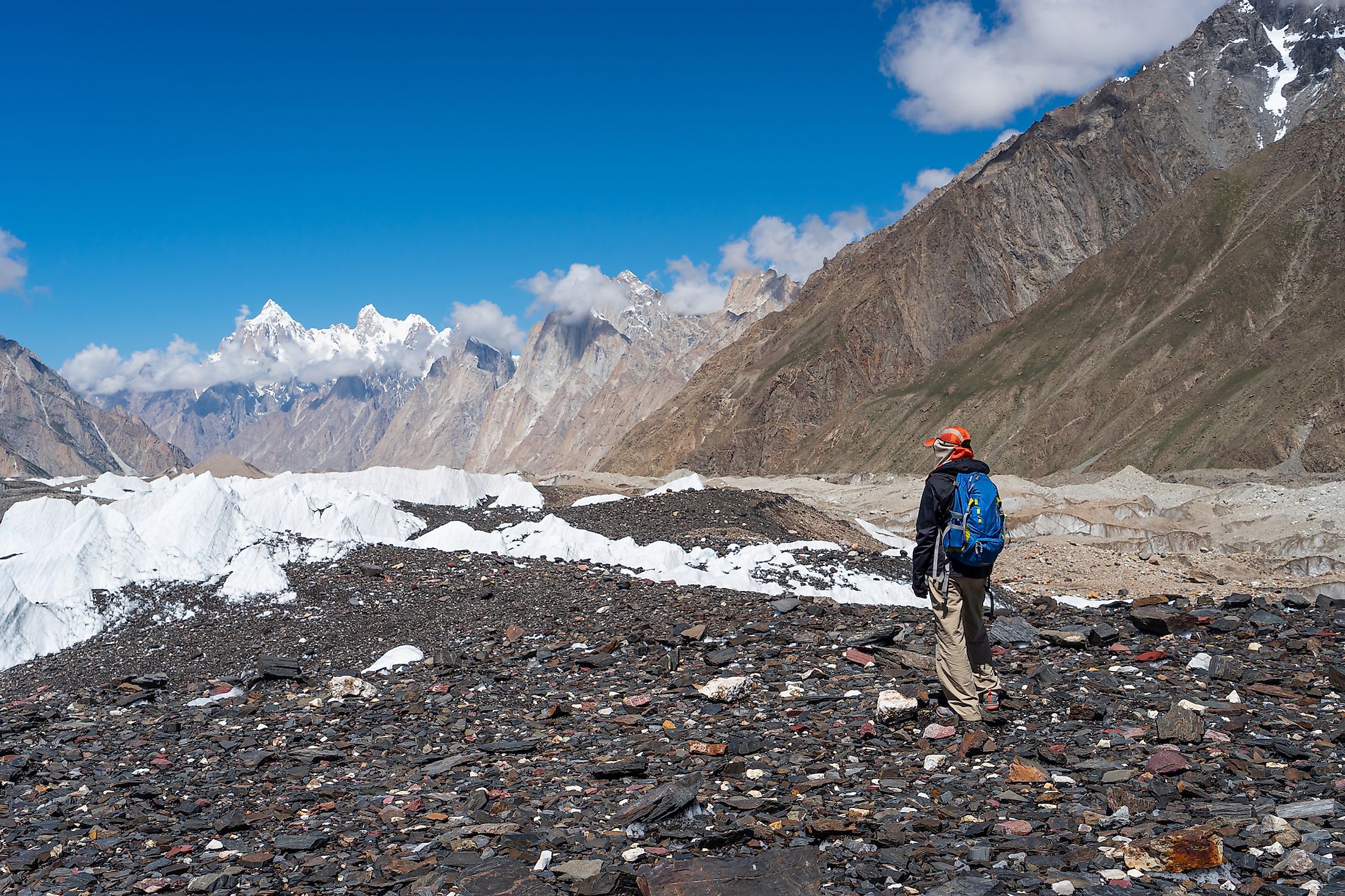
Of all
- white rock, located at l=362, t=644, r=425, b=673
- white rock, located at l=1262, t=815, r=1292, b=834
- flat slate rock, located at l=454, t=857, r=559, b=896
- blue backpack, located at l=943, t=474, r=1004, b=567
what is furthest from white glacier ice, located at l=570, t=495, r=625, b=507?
white rock, located at l=1262, t=815, r=1292, b=834

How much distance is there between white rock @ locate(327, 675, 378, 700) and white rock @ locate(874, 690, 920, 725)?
582 centimetres

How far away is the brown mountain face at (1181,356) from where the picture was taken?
53656 millimetres

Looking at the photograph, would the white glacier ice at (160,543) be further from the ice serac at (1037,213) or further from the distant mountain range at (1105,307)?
the ice serac at (1037,213)

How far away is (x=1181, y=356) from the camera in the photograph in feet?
218

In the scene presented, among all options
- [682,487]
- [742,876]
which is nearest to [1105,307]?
[682,487]

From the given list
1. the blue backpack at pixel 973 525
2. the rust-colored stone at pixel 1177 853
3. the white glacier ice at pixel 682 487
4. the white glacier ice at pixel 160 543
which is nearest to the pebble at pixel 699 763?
the rust-colored stone at pixel 1177 853

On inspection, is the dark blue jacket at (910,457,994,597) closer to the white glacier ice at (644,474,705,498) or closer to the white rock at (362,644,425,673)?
the white rock at (362,644,425,673)

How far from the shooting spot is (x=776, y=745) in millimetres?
6953

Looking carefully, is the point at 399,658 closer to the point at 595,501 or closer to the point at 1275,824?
the point at 1275,824

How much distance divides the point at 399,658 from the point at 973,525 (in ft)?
25.4

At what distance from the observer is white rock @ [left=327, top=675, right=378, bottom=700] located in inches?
395

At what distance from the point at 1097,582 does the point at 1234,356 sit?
4649 centimetres

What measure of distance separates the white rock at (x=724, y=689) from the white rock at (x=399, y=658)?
4446mm

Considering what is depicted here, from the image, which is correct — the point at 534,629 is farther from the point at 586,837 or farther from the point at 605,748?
the point at 586,837
